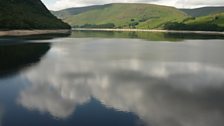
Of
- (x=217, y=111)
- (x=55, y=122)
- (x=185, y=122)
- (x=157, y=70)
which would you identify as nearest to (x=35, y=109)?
(x=55, y=122)

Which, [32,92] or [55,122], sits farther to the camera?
[32,92]

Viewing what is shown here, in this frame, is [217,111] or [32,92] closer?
[217,111]

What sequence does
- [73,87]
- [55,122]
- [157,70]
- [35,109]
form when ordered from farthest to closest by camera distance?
1. [157,70]
2. [73,87]
3. [35,109]
4. [55,122]

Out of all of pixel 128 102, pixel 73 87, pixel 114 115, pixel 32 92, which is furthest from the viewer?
pixel 73 87

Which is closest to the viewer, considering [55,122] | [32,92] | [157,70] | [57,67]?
[55,122]

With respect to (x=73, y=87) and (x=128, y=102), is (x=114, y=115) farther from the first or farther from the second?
(x=73, y=87)

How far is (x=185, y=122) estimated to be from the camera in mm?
28625

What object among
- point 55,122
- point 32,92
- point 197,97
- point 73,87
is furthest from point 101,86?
point 55,122

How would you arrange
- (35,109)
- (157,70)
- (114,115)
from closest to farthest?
(114,115) < (35,109) < (157,70)

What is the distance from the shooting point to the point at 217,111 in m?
31.8

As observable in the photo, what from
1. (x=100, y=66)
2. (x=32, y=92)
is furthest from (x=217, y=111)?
(x=100, y=66)

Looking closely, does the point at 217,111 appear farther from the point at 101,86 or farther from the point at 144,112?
the point at 101,86

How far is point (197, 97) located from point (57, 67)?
31.1 metres

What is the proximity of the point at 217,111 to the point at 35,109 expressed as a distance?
17.0 meters
